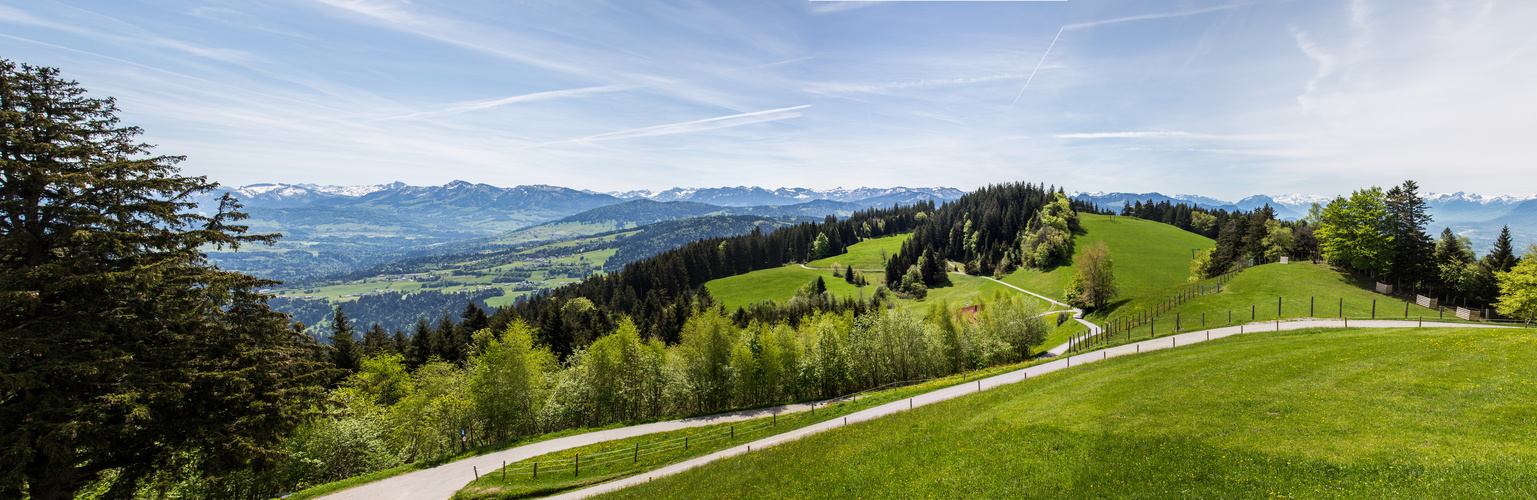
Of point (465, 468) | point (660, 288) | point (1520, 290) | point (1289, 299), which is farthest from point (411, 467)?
point (660, 288)

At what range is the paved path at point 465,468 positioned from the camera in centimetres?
2859

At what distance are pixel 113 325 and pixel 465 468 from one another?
1988 cm

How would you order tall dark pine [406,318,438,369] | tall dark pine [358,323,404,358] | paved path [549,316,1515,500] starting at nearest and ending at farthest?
1. paved path [549,316,1515,500]
2. tall dark pine [358,323,404,358]
3. tall dark pine [406,318,438,369]

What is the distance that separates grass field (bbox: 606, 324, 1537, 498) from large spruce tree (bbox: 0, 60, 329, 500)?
640 inches

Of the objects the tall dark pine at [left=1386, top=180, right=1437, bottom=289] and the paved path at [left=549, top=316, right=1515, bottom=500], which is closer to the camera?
the paved path at [left=549, top=316, right=1515, bottom=500]

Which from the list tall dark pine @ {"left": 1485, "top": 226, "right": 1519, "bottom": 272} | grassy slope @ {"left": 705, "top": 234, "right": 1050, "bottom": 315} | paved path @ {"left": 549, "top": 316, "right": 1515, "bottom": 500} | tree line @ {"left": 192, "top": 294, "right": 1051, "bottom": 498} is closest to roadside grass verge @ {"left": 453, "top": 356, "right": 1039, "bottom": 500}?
paved path @ {"left": 549, "top": 316, "right": 1515, "bottom": 500}

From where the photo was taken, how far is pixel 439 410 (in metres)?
41.9

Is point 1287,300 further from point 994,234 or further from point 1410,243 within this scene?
point 994,234

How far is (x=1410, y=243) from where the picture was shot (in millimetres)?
56312

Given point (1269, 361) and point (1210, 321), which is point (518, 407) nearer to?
point (1269, 361)

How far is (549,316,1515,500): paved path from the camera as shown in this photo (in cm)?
2856

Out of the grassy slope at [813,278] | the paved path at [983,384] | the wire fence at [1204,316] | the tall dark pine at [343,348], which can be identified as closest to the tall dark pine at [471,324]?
the tall dark pine at [343,348]

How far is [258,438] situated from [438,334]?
5101 cm

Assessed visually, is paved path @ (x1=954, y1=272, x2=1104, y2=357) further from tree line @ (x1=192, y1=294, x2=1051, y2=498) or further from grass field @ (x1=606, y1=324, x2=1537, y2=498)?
grass field @ (x1=606, y1=324, x2=1537, y2=498)
